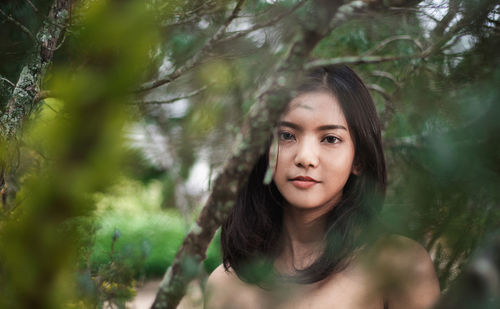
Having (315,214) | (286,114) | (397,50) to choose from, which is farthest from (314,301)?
(397,50)

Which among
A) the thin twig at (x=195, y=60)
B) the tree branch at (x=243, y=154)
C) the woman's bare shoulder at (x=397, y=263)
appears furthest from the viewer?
the thin twig at (x=195, y=60)

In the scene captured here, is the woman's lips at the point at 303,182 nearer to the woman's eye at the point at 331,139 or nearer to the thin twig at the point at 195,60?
the woman's eye at the point at 331,139

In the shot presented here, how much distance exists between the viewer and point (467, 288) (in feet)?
0.78

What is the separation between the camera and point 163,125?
2.41ft

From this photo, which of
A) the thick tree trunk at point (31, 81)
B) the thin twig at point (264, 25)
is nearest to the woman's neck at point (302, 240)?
the thin twig at point (264, 25)

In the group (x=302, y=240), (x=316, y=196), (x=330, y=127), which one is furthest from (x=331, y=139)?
(x=302, y=240)

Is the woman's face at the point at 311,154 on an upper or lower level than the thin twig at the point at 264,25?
lower

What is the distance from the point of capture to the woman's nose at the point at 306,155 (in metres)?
0.90

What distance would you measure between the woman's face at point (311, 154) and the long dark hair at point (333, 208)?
0.20 feet

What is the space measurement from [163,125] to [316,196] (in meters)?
0.39

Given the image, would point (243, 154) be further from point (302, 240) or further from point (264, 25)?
point (302, 240)

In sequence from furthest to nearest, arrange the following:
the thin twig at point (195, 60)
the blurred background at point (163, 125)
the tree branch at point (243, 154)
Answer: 1. the thin twig at point (195, 60)
2. the tree branch at point (243, 154)
3. the blurred background at point (163, 125)

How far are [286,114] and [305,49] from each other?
12.4 inches

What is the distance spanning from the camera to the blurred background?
0.18 metres
